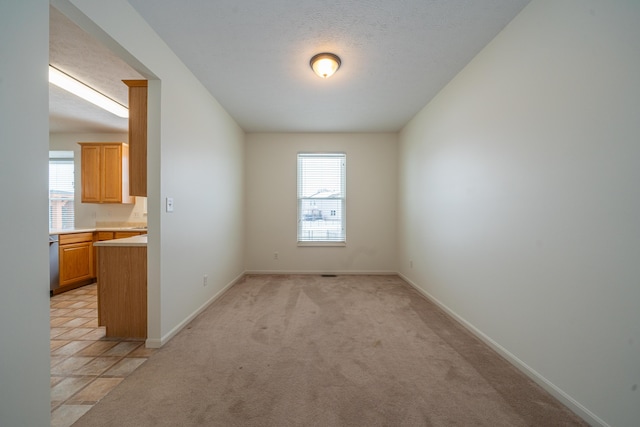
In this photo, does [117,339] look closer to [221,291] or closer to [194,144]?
[221,291]

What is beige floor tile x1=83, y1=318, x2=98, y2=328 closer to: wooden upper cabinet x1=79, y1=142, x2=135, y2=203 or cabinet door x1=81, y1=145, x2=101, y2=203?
wooden upper cabinet x1=79, y1=142, x2=135, y2=203

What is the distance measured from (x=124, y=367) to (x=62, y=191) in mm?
5230

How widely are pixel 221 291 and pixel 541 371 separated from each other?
11.6 ft

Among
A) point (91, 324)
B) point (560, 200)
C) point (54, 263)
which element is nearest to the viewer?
point (560, 200)

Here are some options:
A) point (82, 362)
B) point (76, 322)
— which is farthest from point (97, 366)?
point (76, 322)

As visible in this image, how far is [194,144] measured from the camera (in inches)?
113

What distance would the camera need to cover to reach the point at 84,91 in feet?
10.9

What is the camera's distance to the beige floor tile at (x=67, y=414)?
1413mm

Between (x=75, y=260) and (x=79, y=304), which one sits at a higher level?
(x=75, y=260)

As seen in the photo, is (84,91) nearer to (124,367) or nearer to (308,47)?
(308,47)

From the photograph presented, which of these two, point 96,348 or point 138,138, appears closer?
point 96,348

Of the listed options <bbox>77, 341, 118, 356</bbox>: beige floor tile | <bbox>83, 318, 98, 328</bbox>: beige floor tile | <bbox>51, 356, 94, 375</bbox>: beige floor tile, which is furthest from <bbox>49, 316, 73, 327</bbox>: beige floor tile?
<bbox>51, 356, 94, 375</bbox>: beige floor tile

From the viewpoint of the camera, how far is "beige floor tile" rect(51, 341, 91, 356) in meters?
2.11

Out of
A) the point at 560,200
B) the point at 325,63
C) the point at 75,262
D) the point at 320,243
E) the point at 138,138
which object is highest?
the point at 325,63
